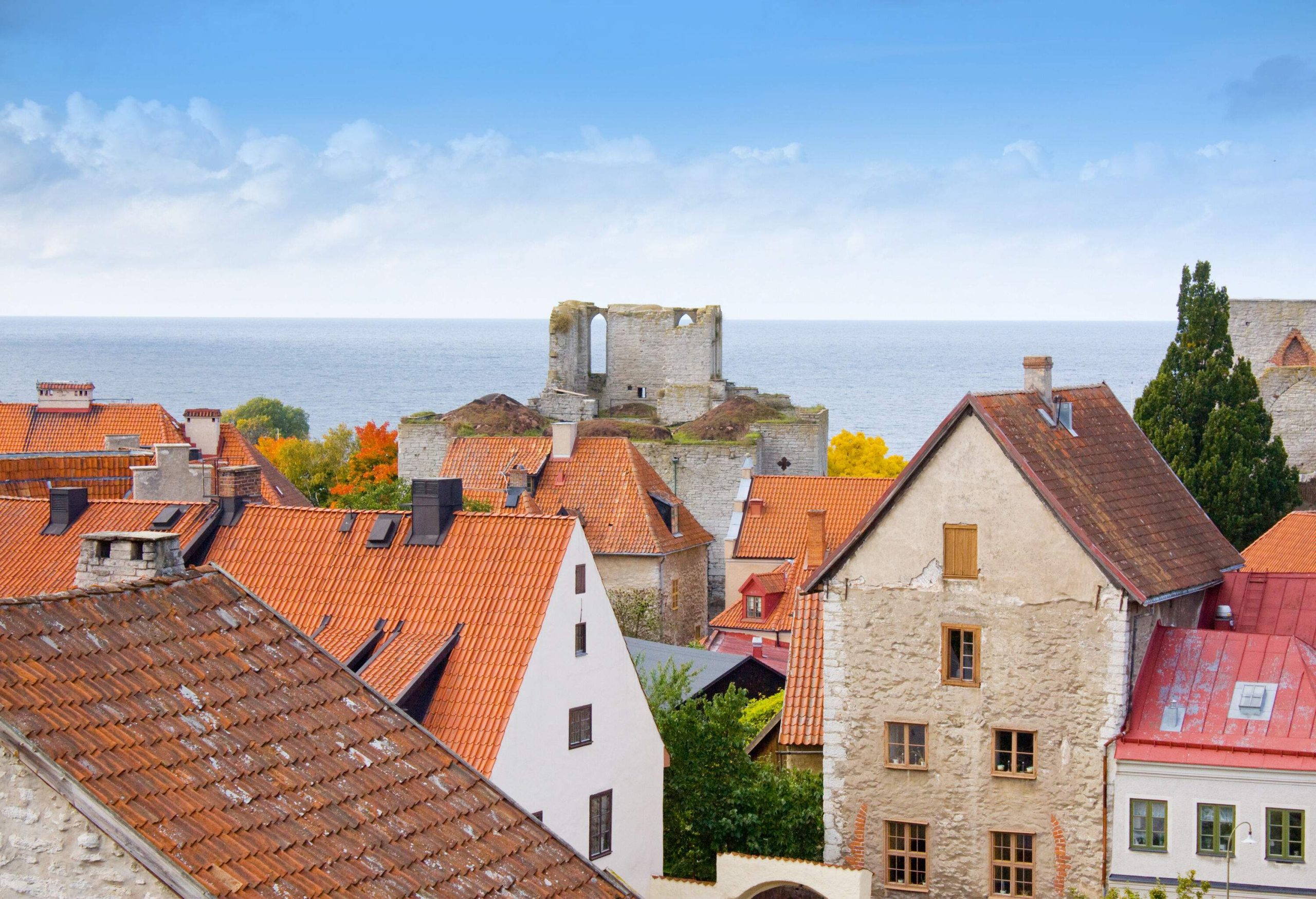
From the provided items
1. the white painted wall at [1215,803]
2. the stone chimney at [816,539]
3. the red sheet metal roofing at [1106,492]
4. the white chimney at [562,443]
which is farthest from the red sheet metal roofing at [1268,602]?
the white chimney at [562,443]

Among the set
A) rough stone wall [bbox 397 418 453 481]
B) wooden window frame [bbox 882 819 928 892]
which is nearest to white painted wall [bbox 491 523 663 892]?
wooden window frame [bbox 882 819 928 892]

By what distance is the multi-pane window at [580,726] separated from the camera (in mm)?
23844

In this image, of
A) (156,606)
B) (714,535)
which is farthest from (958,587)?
(714,535)

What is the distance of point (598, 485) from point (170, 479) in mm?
18965

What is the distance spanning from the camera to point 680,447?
56.4m

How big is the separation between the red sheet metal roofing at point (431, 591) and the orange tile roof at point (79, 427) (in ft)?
80.8

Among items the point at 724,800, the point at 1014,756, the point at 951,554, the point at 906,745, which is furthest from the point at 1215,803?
the point at 724,800

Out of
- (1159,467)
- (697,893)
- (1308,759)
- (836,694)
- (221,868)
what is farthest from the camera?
(1159,467)

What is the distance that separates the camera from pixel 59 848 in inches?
343

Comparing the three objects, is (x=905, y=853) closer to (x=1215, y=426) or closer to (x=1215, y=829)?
(x=1215, y=829)

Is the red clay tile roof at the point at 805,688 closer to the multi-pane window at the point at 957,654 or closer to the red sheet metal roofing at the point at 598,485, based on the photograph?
the multi-pane window at the point at 957,654

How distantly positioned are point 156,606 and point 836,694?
51.2ft

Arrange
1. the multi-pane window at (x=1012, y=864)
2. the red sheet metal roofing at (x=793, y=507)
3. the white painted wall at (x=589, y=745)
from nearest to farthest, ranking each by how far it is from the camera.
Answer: the white painted wall at (x=589, y=745) → the multi-pane window at (x=1012, y=864) → the red sheet metal roofing at (x=793, y=507)

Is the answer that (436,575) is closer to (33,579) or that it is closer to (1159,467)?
(33,579)
